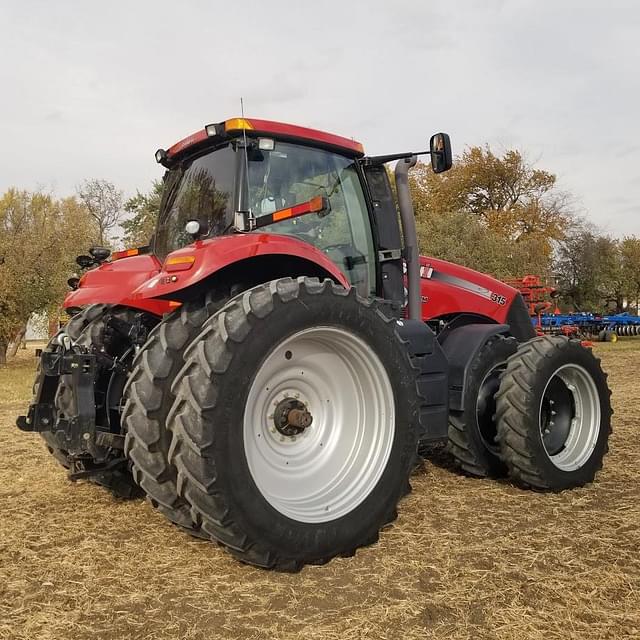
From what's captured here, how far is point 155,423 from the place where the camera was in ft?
9.70

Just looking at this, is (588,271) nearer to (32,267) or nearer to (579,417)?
(32,267)

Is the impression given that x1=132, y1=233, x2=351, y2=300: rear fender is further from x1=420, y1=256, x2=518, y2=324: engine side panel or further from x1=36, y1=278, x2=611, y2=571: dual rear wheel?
x1=420, y1=256, x2=518, y2=324: engine side panel

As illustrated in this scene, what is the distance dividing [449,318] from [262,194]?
7.23ft

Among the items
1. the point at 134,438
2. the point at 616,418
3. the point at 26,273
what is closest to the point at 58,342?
the point at 134,438

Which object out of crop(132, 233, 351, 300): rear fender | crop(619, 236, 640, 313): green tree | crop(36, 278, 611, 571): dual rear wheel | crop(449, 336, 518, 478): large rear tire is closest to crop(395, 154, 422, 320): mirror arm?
crop(449, 336, 518, 478): large rear tire

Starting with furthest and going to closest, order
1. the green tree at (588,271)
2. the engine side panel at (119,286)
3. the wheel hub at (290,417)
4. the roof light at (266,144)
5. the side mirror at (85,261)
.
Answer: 1. the green tree at (588,271)
2. the side mirror at (85,261)
3. the roof light at (266,144)
4. the engine side panel at (119,286)
5. the wheel hub at (290,417)

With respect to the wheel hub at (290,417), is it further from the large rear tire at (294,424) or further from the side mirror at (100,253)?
the side mirror at (100,253)

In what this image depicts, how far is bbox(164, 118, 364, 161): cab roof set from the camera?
369 centimetres

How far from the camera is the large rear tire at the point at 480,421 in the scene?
4449 mm

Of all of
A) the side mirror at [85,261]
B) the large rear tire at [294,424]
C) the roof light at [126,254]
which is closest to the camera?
the large rear tire at [294,424]

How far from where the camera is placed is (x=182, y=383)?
2830mm

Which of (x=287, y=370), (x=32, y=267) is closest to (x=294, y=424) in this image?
(x=287, y=370)

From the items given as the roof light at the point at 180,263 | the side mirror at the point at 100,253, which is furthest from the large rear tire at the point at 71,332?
the roof light at the point at 180,263

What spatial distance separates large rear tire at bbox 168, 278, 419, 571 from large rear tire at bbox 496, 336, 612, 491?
111cm
